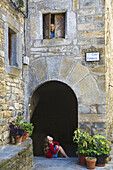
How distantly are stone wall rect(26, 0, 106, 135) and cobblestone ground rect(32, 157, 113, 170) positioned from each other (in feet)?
2.58

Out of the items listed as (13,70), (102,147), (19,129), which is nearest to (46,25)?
(13,70)

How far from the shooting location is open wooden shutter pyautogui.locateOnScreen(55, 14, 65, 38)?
537cm

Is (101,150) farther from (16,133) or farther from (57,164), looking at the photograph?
(16,133)

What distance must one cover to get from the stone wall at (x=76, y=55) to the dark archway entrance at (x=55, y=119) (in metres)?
2.01

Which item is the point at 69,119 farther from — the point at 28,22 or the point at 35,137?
the point at 28,22

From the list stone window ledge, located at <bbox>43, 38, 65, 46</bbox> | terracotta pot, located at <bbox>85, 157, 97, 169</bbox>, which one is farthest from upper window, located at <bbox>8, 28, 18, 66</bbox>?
terracotta pot, located at <bbox>85, 157, 97, 169</bbox>

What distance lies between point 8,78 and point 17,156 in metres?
1.52

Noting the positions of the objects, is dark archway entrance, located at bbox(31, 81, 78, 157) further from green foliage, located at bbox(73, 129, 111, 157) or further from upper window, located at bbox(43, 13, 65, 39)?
green foliage, located at bbox(73, 129, 111, 157)

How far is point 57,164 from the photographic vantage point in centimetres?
475

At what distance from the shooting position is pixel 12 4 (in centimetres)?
459

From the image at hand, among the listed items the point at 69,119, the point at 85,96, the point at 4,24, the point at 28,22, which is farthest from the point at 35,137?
the point at 4,24

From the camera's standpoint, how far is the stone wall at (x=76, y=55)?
5.04 metres

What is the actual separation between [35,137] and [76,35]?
Result: 4188 mm

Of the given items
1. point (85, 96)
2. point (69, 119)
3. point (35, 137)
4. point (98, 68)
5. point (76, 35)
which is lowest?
point (35, 137)
